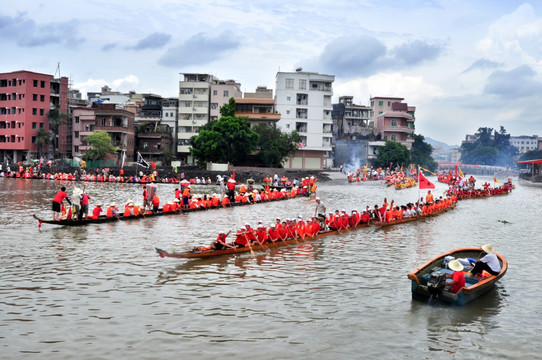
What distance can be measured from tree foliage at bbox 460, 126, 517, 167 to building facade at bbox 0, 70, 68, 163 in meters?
140

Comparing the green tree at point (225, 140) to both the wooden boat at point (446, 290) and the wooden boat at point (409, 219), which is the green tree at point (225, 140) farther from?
the wooden boat at point (446, 290)

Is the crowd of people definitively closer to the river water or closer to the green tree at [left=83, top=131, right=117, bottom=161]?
the river water

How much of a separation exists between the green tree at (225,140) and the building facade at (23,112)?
25600mm

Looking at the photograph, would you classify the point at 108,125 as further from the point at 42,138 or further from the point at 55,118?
the point at 42,138

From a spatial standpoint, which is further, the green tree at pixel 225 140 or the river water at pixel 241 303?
the green tree at pixel 225 140

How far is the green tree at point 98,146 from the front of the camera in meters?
72.1

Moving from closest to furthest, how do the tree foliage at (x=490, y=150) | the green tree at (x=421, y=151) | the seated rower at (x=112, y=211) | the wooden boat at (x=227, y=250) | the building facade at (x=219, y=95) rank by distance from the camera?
the wooden boat at (x=227, y=250) → the seated rower at (x=112, y=211) → the building facade at (x=219, y=95) → the green tree at (x=421, y=151) → the tree foliage at (x=490, y=150)

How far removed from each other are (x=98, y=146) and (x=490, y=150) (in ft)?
462

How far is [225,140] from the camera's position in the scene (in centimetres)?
7112

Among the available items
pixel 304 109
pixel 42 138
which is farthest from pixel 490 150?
pixel 42 138

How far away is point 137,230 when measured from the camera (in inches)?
1035

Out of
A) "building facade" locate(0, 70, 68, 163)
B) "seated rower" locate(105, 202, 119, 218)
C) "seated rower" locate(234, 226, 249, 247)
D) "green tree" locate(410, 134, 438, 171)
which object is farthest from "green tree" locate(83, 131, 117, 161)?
"green tree" locate(410, 134, 438, 171)

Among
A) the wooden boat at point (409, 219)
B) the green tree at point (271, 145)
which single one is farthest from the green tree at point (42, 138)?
the wooden boat at point (409, 219)

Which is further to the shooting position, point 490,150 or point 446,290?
point 490,150
